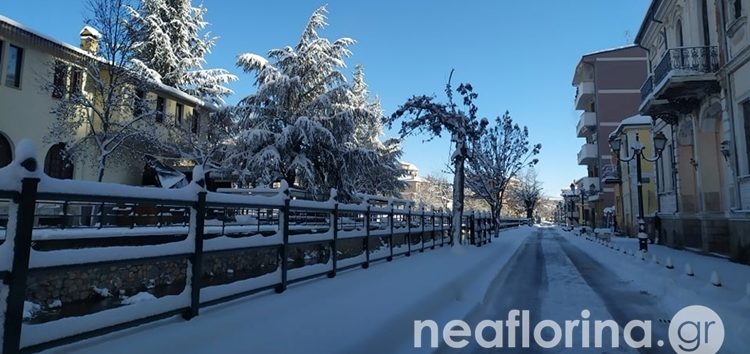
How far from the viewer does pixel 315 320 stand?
4551 millimetres

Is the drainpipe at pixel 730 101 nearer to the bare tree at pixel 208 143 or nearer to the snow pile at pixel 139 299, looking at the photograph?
the snow pile at pixel 139 299

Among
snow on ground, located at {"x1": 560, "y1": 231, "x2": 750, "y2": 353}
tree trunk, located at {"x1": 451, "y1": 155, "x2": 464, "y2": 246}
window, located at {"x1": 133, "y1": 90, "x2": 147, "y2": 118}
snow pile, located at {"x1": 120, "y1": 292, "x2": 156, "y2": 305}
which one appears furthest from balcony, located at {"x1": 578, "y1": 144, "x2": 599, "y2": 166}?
snow pile, located at {"x1": 120, "y1": 292, "x2": 156, "y2": 305}

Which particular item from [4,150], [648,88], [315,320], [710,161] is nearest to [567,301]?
[315,320]

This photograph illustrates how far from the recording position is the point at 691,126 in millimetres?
18438

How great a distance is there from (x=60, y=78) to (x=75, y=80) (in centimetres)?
114

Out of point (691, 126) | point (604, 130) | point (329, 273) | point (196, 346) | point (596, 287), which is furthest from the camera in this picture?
point (604, 130)

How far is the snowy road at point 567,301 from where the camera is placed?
5.61 meters

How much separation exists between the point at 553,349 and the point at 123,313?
4140mm

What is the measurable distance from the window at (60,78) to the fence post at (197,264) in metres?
18.7

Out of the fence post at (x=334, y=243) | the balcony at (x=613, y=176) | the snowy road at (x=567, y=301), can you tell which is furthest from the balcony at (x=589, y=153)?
the fence post at (x=334, y=243)

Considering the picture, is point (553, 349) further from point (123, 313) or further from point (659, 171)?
point (659, 171)

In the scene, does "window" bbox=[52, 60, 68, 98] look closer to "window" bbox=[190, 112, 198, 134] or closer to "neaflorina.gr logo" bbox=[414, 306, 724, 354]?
"window" bbox=[190, 112, 198, 134]

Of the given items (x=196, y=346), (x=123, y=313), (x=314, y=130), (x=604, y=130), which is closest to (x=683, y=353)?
(x=196, y=346)

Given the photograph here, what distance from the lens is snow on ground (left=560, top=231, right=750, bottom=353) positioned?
5653 mm
